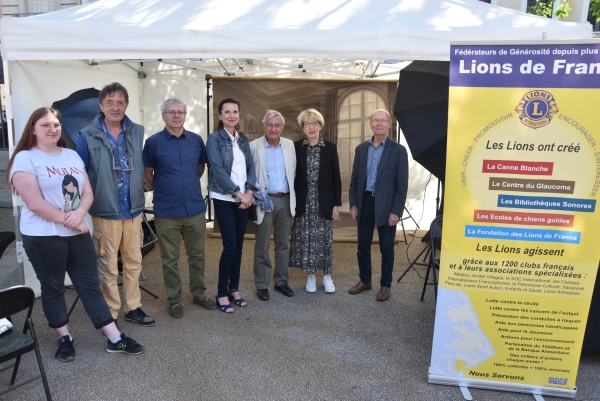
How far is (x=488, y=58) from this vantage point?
2.48m

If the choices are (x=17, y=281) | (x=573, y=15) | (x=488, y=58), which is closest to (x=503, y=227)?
(x=488, y=58)

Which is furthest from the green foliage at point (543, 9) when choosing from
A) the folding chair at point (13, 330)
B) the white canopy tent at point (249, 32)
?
the folding chair at point (13, 330)

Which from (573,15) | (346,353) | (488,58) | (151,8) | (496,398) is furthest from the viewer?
(573,15)

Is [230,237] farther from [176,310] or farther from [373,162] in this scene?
[373,162]

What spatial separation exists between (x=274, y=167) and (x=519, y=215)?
82.2 inches

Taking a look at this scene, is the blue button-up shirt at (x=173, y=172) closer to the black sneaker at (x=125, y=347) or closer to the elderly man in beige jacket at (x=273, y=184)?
the elderly man in beige jacket at (x=273, y=184)

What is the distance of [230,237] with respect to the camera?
3.75 meters

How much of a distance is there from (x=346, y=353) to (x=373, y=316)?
27.8 inches

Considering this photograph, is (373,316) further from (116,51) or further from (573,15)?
(573,15)

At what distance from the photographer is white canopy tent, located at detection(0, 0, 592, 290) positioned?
3.30 metres

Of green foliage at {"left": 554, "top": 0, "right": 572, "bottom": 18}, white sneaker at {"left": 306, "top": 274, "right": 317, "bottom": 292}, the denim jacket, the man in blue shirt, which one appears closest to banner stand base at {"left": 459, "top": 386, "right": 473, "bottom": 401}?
white sneaker at {"left": 306, "top": 274, "right": 317, "bottom": 292}

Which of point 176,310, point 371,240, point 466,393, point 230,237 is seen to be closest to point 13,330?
point 176,310

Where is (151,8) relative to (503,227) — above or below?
above

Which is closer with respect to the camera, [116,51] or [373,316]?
[116,51]
